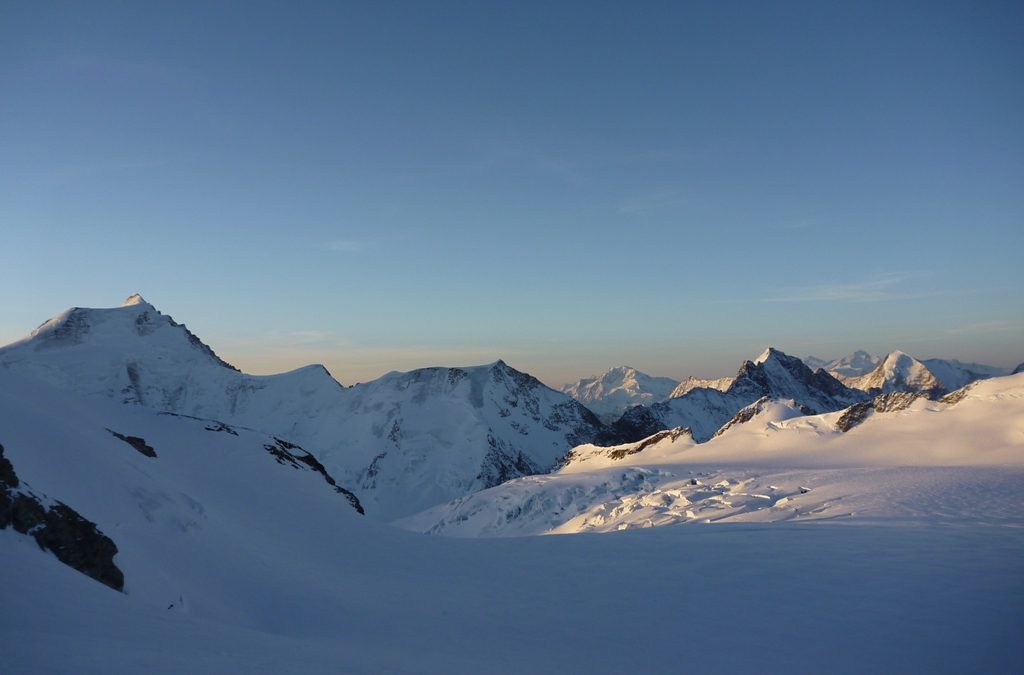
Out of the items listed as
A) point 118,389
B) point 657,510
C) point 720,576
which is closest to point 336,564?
point 720,576

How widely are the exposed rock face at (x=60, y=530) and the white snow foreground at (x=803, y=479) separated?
89.6 ft

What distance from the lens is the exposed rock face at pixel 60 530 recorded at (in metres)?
10.9

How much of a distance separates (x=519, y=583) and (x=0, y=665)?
12.9 meters

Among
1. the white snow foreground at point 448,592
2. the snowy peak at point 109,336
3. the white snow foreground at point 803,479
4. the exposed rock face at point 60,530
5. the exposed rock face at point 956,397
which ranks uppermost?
A: the snowy peak at point 109,336

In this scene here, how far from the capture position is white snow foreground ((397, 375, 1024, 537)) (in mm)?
31781

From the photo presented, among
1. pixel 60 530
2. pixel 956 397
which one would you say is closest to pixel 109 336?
pixel 60 530

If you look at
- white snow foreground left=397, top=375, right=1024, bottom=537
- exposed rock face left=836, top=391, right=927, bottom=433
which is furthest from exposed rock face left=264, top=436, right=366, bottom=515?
exposed rock face left=836, top=391, right=927, bottom=433

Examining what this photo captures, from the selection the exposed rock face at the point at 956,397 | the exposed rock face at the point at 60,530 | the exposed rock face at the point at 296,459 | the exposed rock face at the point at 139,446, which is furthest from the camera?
the exposed rock face at the point at 956,397

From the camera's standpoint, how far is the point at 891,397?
9188 cm

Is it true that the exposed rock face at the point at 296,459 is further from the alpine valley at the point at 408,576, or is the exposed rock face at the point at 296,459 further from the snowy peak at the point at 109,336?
the snowy peak at the point at 109,336

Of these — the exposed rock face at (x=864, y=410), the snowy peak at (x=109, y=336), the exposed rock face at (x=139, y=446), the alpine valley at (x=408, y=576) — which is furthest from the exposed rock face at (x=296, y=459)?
the snowy peak at (x=109, y=336)

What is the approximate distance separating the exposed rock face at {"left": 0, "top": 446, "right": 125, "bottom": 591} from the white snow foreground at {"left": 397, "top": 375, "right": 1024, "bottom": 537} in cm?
2731

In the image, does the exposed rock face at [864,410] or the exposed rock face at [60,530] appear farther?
the exposed rock face at [864,410]

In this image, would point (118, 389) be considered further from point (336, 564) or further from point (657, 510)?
point (336, 564)
